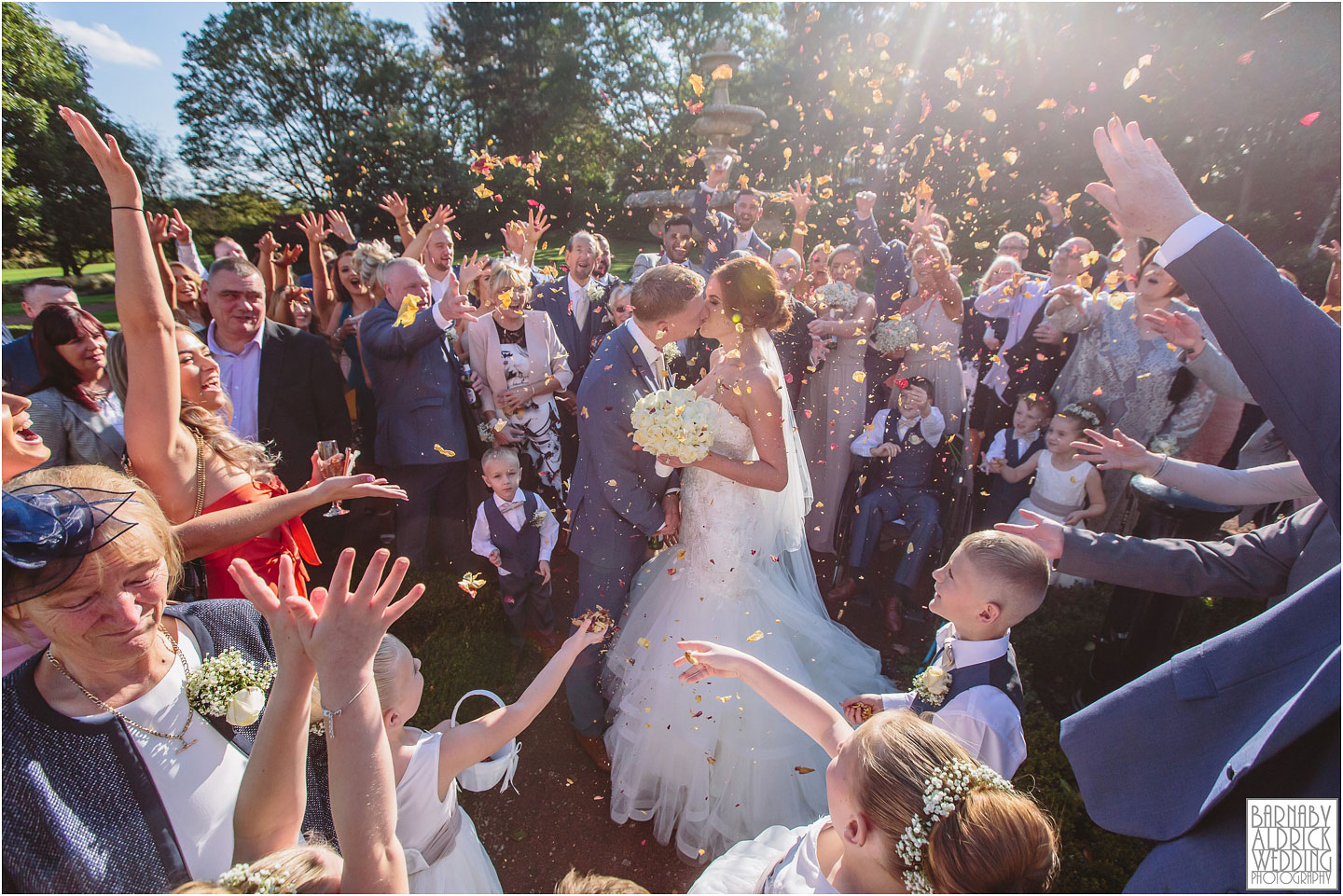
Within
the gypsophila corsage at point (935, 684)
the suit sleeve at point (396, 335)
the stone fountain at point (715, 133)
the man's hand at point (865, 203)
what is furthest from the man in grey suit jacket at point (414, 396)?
the stone fountain at point (715, 133)

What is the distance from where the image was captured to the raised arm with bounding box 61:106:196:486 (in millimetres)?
2102

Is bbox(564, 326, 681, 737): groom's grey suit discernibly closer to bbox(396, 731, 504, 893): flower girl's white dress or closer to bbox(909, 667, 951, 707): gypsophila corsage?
bbox(396, 731, 504, 893): flower girl's white dress

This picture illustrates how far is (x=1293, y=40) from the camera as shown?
10648 millimetres

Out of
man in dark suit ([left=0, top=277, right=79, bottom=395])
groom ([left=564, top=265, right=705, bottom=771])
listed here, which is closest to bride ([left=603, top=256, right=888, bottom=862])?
groom ([left=564, top=265, right=705, bottom=771])

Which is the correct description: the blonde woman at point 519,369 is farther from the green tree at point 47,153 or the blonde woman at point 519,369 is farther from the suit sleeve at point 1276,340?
the green tree at point 47,153

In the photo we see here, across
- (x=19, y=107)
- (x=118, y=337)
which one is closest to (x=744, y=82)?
(x=19, y=107)

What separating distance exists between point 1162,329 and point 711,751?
2924 mm

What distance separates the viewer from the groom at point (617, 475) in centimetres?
328

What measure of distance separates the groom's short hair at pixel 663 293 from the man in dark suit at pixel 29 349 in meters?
2.75

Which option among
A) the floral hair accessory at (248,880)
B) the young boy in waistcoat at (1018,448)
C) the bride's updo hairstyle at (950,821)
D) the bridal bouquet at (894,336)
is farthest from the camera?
the bridal bouquet at (894,336)

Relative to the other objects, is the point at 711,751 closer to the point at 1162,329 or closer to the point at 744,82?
the point at 1162,329

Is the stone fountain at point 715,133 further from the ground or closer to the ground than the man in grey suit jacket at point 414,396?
further from the ground

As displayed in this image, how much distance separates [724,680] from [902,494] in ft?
7.64

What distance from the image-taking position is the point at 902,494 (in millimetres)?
4789
